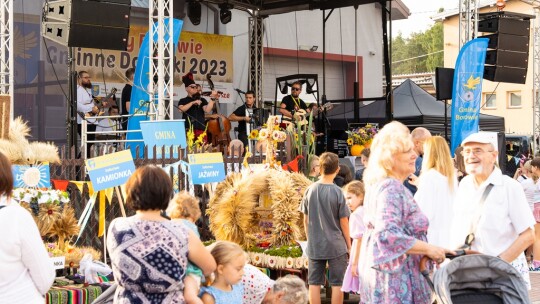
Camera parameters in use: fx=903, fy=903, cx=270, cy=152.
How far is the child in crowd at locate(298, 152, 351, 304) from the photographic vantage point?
823cm

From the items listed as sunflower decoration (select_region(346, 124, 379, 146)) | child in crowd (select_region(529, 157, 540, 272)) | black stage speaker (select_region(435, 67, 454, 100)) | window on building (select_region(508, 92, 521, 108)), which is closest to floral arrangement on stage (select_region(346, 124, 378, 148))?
sunflower decoration (select_region(346, 124, 379, 146))

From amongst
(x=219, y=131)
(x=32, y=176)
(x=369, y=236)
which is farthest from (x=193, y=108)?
(x=369, y=236)

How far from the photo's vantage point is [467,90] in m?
16.2

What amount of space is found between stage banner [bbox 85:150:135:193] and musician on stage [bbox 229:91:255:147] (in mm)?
8715

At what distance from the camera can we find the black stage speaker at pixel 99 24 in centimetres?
1247

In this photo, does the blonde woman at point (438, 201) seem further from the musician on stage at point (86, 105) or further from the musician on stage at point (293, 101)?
the musician on stage at point (293, 101)

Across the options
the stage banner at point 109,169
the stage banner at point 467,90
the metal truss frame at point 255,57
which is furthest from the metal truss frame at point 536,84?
the stage banner at point 109,169

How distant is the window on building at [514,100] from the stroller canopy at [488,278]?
39.9 meters

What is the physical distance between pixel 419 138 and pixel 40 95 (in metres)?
7.99

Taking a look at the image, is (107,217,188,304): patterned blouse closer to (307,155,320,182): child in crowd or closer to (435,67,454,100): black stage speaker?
(307,155,320,182): child in crowd

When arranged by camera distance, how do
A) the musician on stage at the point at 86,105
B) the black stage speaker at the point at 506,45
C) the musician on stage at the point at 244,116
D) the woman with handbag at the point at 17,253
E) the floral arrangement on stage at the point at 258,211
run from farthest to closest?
the black stage speaker at the point at 506,45 → the musician on stage at the point at 244,116 → the musician on stage at the point at 86,105 → the floral arrangement on stage at the point at 258,211 → the woman with handbag at the point at 17,253

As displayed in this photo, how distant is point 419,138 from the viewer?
845cm

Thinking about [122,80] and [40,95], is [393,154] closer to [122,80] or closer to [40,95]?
[40,95]

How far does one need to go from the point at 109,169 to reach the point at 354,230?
7.59 feet
